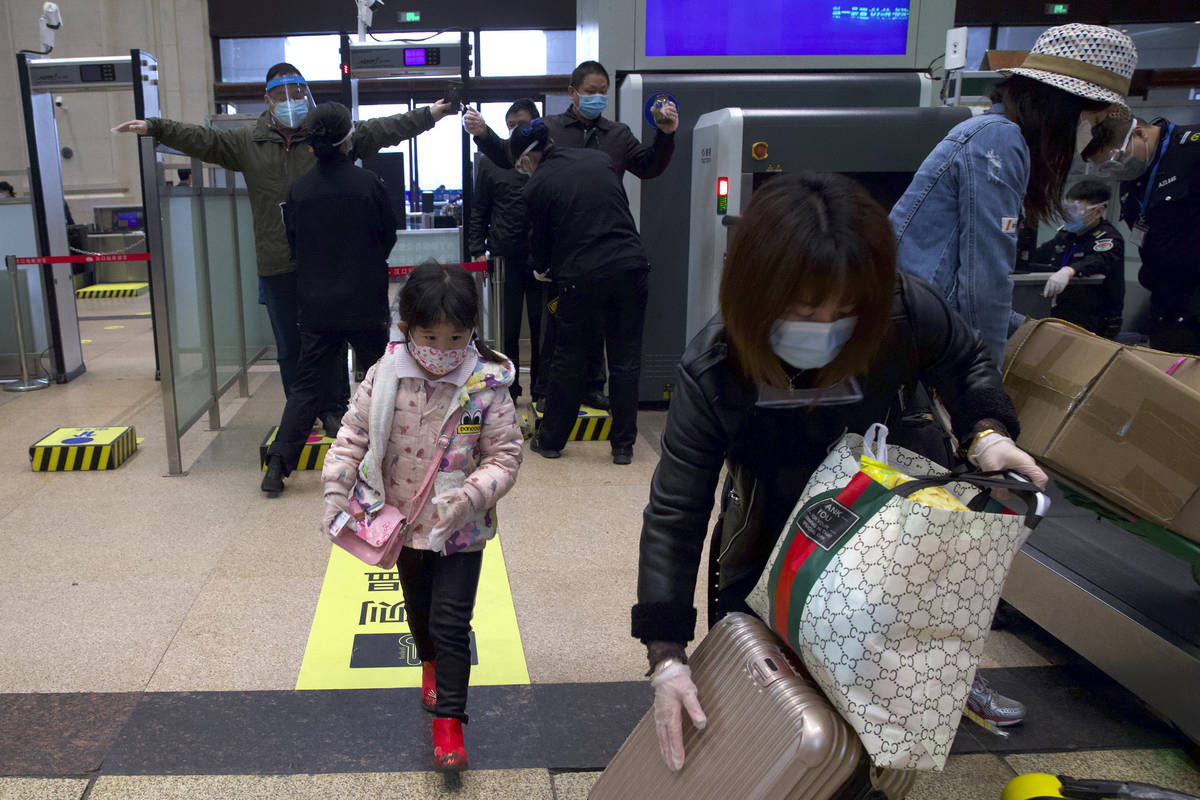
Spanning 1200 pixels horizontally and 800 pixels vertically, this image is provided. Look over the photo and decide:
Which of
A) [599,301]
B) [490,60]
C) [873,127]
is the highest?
[490,60]

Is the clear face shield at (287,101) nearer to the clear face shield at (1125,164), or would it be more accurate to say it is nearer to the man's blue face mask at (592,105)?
the man's blue face mask at (592,105)

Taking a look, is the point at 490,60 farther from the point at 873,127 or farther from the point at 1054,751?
the point at 1054,751

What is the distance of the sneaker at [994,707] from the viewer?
98.0 inches

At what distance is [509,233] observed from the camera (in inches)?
219

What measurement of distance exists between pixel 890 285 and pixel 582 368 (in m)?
3.44

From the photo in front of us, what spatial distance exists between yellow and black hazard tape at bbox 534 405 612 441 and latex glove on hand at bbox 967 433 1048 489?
3.75 meters

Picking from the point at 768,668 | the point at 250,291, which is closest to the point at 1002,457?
the point at 768,668

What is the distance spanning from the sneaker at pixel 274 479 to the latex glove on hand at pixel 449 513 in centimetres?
245

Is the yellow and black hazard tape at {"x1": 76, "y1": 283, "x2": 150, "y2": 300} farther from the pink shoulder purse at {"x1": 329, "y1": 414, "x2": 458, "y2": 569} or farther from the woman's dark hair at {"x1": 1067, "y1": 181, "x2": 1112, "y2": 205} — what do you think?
the pink shoulder purse at {"x1": 329, "y1": 414, "x2": 458, "y2": 569}

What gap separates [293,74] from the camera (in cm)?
458

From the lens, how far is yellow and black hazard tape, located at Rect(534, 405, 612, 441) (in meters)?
5.35

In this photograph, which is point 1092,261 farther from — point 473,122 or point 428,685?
point 428,685

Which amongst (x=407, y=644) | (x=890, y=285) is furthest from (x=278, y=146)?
(x=890, y=285)

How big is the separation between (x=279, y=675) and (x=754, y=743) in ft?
6.06
